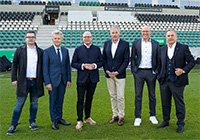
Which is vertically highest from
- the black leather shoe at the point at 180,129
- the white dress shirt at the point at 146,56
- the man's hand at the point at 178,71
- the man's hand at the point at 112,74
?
the white dress shirt at the point at 146,56

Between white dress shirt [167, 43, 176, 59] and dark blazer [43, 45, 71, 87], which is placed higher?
white dress shirt [167, 43, 176, 59]

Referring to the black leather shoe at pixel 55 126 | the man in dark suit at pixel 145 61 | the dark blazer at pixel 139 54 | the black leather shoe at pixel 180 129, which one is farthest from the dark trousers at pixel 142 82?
the black leather shoe at pixel 55 126

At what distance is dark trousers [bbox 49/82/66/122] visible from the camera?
323 centimetres

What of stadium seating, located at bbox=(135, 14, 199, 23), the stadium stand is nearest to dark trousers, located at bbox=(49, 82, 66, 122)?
the stadium stand

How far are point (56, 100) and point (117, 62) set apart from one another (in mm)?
1281

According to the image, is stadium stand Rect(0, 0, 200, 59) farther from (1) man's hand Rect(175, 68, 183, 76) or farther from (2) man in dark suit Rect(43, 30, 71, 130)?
(1) man's hand Rect(175, 68, 183, 76)

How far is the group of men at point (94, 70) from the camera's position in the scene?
10.0 feet

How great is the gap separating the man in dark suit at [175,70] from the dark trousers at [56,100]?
173cm

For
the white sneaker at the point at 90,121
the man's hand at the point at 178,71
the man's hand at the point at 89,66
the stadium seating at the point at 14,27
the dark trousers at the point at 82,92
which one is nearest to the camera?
the man's hand at the point at 178,71

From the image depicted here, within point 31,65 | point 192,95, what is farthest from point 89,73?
point 192,95

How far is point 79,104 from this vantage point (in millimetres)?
3340

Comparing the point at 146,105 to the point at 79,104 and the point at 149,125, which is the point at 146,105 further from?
the point at 79,104

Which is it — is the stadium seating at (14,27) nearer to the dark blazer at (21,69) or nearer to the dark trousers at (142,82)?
the dark blazer at (21,69)

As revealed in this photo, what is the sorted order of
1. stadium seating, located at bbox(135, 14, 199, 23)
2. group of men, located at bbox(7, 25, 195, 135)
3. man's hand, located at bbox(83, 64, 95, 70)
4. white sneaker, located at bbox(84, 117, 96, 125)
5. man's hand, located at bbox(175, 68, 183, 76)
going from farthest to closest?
stadium seating, located at bbox(135, 14, 199, 23), white sneaker, located at bbox(84, 117, 96, 125), man's hand, located at bbox(83, 64, 95, 70), group of men, located at bbox(7, 25, 195, 135), man's hand, located at bbox(175, 68, 183, 76)
